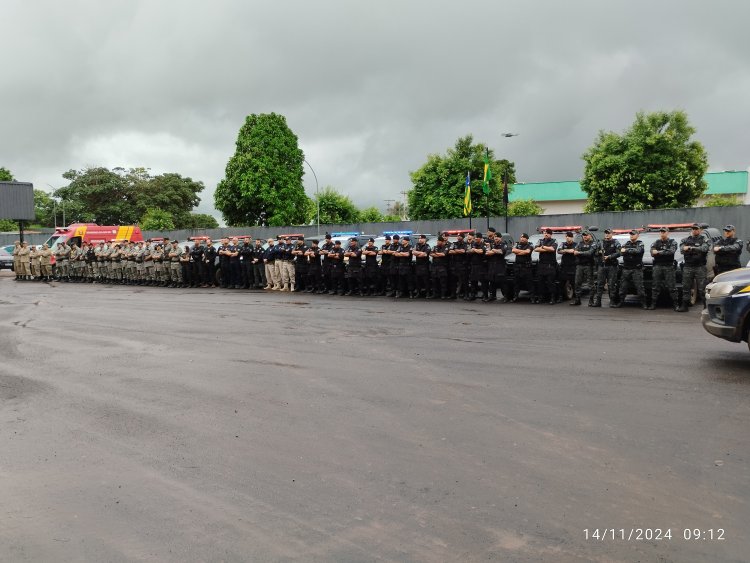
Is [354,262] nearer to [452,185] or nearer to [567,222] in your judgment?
[567,222]

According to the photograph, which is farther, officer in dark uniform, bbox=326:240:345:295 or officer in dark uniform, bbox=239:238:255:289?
officer in dark uniform, bbox=239:238:255:289

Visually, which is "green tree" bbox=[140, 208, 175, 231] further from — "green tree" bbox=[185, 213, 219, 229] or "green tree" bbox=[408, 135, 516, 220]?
"green tree" bbox=[408, 135, 516, 220]

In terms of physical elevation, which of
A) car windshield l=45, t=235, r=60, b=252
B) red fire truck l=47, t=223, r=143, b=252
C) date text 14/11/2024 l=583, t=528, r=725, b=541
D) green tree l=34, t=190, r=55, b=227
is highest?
green tree l=34, t=190, r=55, b=227

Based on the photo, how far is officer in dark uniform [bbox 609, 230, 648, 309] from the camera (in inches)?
544

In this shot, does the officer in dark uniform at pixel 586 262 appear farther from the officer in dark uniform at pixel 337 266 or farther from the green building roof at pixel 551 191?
the green building roof at pixel 551 191

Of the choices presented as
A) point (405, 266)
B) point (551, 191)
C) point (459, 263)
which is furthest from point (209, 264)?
point (551, 191)

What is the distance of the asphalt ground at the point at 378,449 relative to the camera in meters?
3.67

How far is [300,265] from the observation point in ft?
66.7

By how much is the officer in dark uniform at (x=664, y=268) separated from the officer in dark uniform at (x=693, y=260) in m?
0.19

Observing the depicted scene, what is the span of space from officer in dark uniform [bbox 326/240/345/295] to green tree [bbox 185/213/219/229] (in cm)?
6709

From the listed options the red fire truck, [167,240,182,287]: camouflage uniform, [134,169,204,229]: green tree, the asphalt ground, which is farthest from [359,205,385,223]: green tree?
the asphalt ground

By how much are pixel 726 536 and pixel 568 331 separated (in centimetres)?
737

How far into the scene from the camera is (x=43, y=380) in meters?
7.83

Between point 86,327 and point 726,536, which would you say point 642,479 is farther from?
point 86,327
